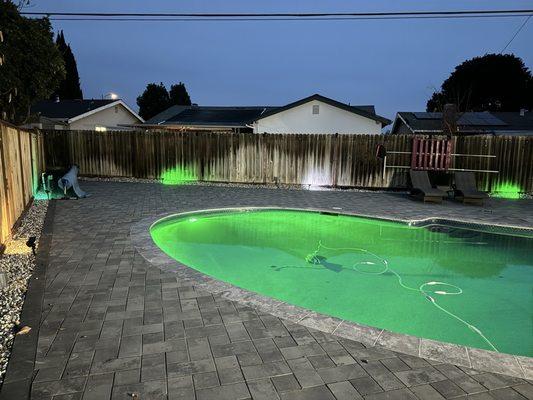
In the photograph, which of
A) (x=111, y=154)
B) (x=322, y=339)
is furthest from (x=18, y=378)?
(x=111, y=154)

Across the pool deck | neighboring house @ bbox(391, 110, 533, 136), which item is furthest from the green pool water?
neighboring house @ bbox(391, 110, 533, 136)

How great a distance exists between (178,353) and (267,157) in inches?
445

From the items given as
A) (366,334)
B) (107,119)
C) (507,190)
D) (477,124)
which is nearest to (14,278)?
(366,334)

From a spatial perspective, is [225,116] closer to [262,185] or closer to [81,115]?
[81,115]

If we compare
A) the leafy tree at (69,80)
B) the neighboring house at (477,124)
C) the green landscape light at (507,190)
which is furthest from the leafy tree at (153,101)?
the green landscape light at (507,190)

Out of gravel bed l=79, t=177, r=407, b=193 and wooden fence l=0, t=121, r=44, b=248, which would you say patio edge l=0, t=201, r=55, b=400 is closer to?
wooden fence l=0, t=121, r=44, b=248

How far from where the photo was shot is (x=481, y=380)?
2.65 m

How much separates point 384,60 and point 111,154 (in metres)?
123

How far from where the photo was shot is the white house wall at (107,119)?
25.0 m

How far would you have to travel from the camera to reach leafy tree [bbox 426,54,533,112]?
1672 inches

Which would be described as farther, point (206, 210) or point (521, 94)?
point (521, 94)

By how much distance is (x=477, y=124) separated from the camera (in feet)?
73.2

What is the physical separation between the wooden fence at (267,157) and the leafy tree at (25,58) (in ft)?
5.69

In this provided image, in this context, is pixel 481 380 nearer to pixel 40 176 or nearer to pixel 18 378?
pixel 18 378
